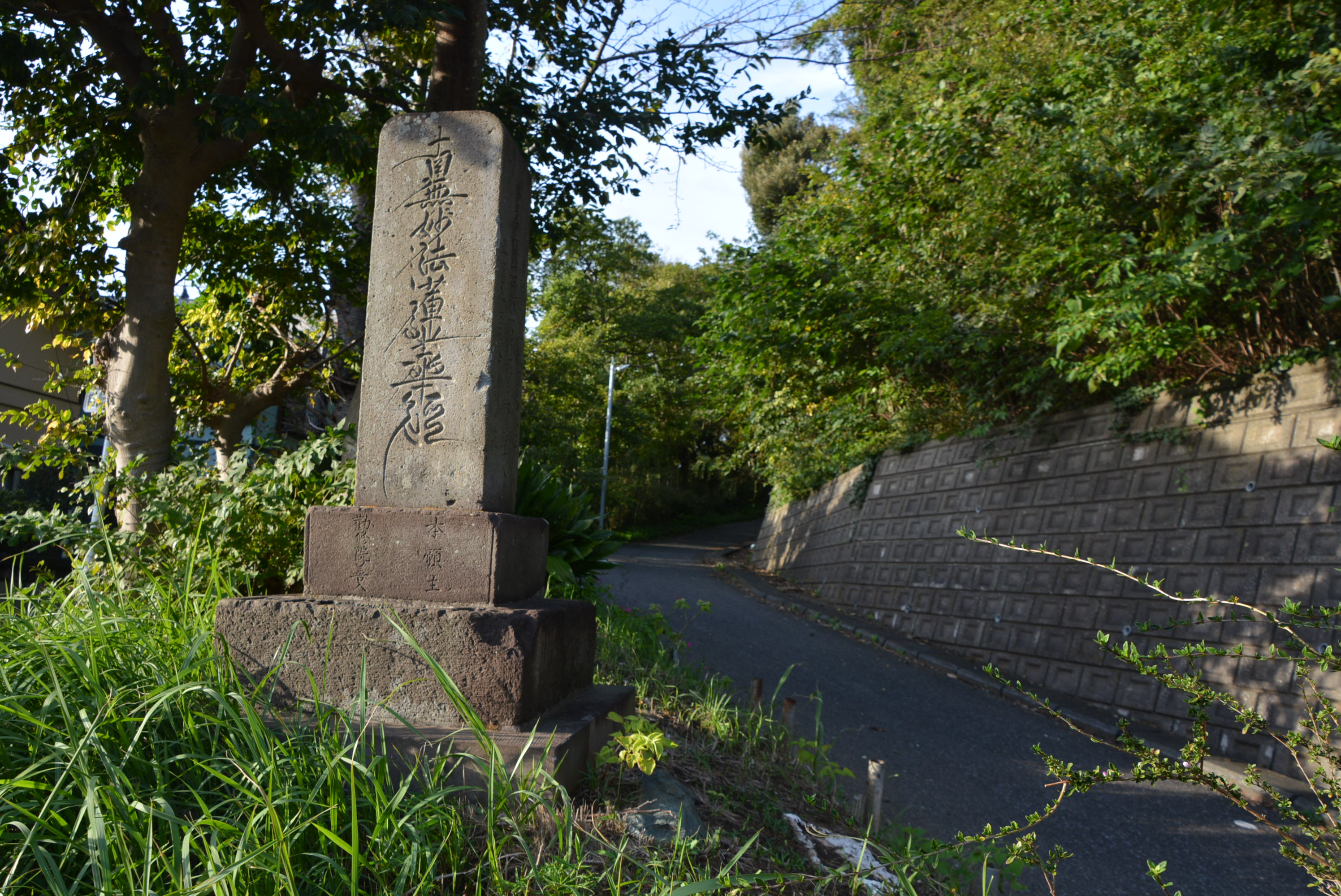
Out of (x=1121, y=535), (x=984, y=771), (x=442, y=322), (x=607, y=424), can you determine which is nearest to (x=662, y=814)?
(x=442, y=322)

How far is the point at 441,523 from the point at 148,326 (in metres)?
4.50

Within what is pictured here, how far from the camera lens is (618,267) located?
1286 inches

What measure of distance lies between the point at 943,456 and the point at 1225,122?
5124mm

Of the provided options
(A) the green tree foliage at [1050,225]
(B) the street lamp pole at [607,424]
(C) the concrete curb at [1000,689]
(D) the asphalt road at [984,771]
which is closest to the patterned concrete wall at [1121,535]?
(C) the concrete curb at [1000,689]

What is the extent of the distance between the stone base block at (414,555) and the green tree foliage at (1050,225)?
5.10 metres

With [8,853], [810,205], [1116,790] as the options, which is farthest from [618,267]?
[8,853]

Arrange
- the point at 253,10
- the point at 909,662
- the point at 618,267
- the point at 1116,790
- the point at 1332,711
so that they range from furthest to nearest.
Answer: the point at 618,267, the point at 909,662, the point at 253,10, the point at 1116,790, the point at 1332,711

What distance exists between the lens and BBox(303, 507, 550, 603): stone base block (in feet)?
11.2

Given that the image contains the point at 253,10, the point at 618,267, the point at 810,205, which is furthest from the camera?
the point at 618,267

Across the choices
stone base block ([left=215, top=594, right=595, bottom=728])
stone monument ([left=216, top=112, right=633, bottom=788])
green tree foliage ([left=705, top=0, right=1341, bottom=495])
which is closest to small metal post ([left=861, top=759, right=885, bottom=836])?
Answer: stone monument ([left=216, top=112, right=633, bottom=788])

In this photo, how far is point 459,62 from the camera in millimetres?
5836

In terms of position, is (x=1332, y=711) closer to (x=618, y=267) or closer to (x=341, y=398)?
(x=341, y=398)

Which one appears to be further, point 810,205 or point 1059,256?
point 810,205

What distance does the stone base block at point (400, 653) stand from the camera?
317 centimetres
